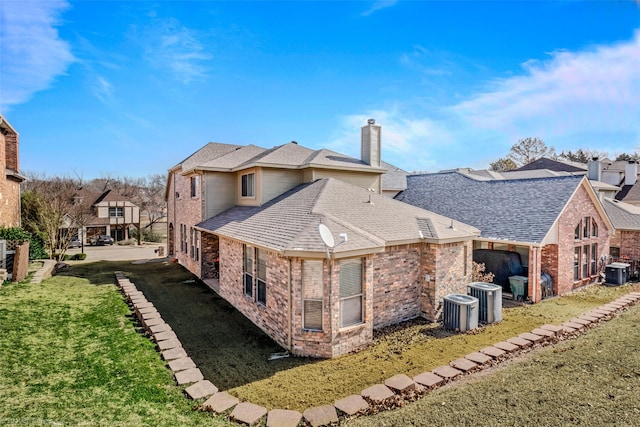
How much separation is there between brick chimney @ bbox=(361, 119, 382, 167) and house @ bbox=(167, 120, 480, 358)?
52mm

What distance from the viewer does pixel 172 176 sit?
851 inches

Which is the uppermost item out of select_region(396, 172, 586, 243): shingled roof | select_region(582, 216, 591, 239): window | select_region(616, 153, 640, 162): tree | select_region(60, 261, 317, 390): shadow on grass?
select_region(616, 153, 640, 162): tree

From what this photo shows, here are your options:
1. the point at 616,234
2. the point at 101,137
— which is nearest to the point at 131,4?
the point at 101,137

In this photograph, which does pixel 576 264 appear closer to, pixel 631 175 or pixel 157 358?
pixel 157 358

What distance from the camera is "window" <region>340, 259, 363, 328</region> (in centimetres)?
820

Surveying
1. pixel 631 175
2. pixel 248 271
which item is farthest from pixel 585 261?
pixel 631 175

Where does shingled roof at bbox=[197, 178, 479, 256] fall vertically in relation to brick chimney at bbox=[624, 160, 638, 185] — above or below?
below

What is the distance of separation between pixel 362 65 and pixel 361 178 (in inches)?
214

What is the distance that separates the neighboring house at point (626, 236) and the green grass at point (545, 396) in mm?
13282

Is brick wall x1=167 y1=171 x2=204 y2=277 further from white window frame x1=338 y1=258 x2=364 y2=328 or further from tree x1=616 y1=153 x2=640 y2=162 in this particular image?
tree x1=616 y1=153 x2=640 y2=162

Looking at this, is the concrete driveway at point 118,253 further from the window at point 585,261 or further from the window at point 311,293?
the window at point 585,261

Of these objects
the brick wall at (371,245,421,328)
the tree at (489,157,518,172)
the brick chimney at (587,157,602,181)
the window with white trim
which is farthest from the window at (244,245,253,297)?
the tree at (489,157,518,172)

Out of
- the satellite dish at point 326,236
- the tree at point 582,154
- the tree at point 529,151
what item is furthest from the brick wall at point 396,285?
the tree at point 582,154

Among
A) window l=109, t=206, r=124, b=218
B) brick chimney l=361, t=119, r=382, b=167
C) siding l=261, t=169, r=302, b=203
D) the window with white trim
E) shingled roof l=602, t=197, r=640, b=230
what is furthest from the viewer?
window l=109, t=206, r=124, b=218
